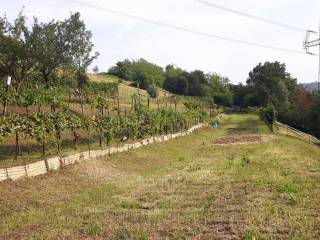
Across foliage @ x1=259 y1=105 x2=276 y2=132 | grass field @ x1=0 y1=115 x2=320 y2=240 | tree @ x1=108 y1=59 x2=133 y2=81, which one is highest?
tree @ x1=108 y1=59 x2=133 y2=81

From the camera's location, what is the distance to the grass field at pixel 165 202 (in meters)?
12.9

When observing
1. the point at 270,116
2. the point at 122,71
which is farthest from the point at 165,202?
the point at 122,71

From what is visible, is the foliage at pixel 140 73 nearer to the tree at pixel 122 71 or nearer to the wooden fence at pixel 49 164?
the tree at pixel 122 71

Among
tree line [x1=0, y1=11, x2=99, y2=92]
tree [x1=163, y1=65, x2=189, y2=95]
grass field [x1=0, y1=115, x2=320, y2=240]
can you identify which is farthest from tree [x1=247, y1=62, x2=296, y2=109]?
grass field [x1=0, y1=115, x2=320, y2=240]

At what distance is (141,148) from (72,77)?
1096 inches

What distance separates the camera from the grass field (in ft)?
42.4

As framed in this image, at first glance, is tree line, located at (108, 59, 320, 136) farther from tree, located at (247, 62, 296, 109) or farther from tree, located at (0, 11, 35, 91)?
tree, located at (0, 11, 35, 91)

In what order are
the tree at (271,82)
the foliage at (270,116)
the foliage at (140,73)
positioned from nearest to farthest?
the foliage at (270,116)
the tree at (271,82)
the foliage at (140,73)

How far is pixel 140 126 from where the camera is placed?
42281 millimetres

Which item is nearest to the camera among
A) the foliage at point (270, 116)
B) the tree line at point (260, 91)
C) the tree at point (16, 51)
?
the tree at point (16, 51)

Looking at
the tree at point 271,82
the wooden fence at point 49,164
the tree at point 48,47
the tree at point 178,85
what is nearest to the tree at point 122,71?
the tree at point 178,85

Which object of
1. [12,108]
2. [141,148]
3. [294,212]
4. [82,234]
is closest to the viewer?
[82,234]

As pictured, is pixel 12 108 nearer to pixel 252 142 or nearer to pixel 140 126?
pixel 140 126

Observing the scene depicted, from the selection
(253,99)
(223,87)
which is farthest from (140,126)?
(223,87)
